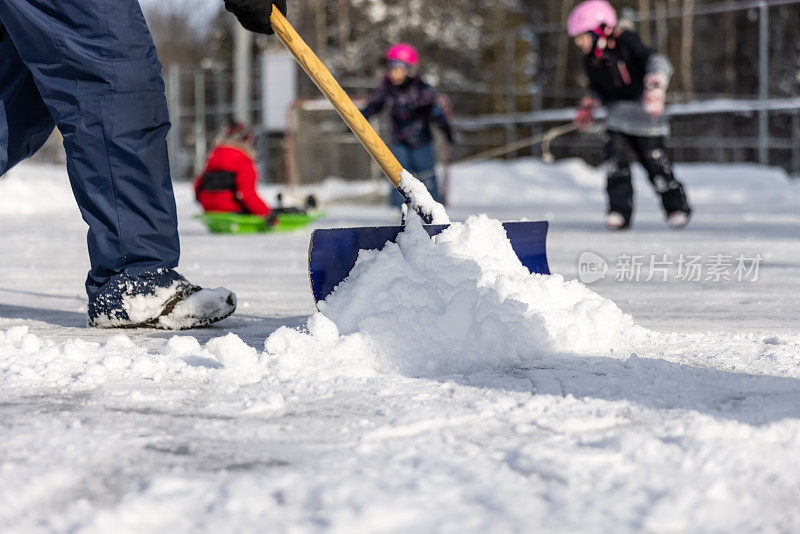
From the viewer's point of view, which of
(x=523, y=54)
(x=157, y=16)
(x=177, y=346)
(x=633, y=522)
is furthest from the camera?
(x=157, y=16)

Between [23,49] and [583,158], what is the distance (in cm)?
1486

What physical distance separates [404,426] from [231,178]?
220 inches

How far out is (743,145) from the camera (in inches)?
540

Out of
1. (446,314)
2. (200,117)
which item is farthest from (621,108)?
(200,117)

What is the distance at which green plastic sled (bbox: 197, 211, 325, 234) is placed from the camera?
22.9 ft

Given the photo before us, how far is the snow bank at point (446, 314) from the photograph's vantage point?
2010 mm

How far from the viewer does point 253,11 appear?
107 inches

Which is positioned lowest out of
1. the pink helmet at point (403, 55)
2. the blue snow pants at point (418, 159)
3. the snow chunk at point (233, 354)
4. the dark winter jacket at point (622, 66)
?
the snow chunk at point (233, 354)

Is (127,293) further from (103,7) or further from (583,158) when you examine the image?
(583,158)

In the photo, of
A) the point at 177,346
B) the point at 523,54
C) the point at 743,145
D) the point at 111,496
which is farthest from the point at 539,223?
the point at 523,54

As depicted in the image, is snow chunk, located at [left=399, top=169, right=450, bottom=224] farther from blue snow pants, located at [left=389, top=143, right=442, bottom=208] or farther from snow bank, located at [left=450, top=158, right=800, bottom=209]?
snow bank, located at [left=450, top=158, right=800, bottom=209]

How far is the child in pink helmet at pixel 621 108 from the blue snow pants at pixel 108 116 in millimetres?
4471

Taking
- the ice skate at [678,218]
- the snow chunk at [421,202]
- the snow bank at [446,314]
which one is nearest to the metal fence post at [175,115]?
the ice skate at [678,218]

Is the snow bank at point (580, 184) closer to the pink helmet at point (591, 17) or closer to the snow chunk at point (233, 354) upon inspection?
the pink helmet at point (591, 17)
